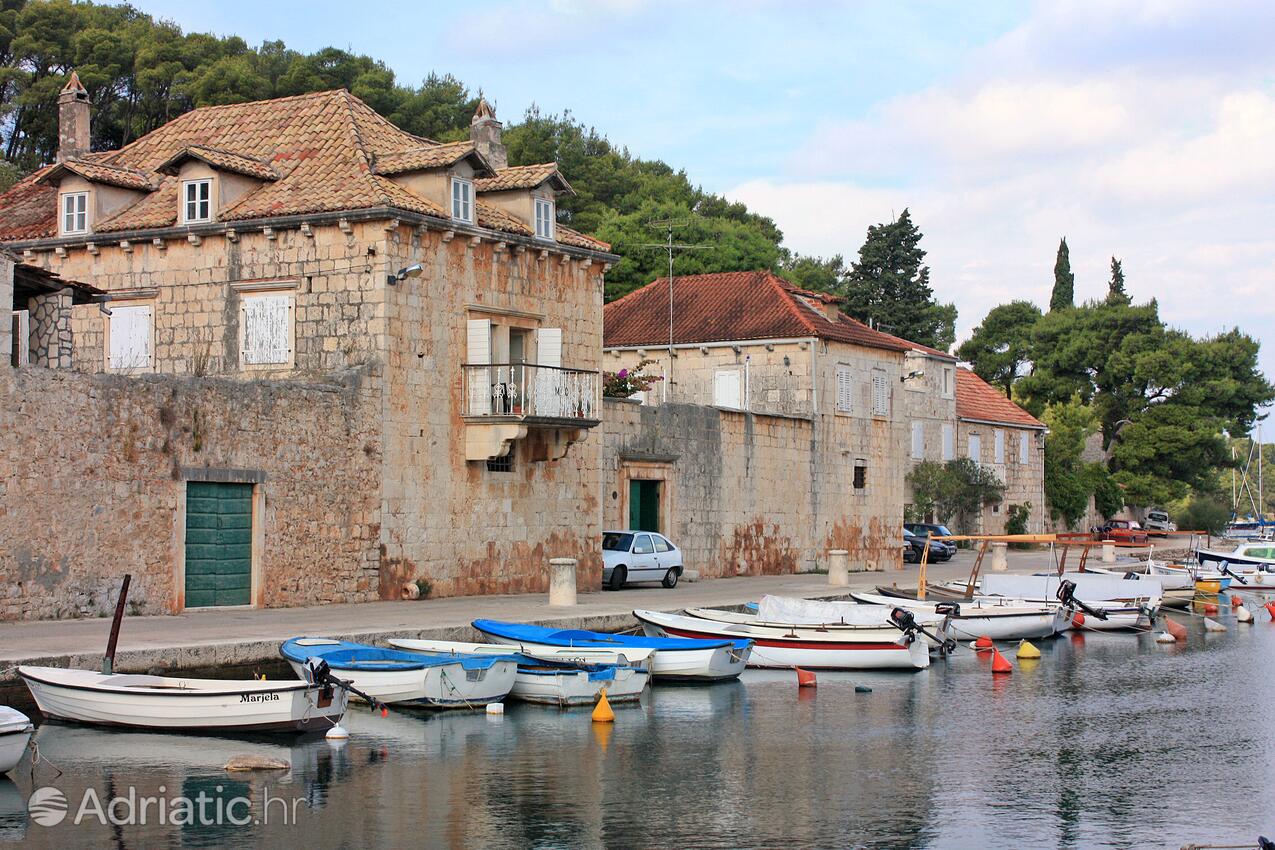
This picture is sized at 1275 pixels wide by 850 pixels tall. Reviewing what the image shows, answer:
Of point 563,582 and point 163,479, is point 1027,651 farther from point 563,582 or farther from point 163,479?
point 163,479

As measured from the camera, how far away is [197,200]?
28.0 m

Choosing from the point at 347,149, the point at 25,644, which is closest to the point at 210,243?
the point at 347,149

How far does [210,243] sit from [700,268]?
3339 cm

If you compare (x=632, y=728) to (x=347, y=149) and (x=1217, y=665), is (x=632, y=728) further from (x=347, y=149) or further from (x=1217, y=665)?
(x=347, y=149)

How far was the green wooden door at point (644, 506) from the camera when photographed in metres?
35.4

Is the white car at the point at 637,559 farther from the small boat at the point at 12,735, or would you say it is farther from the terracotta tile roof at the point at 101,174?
the small boat at the point at 12,735

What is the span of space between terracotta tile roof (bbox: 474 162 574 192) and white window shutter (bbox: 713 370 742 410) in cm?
1321

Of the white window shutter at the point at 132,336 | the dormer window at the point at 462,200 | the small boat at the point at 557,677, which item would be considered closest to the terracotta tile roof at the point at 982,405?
the dormer window at the point at 462,200

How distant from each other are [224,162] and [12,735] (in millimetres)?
16655

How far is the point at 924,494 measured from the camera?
54.1m

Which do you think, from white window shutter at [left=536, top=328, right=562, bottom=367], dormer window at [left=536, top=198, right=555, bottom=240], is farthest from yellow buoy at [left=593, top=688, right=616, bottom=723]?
dormer window at [left=536, top=198, right=555, bottom=240]

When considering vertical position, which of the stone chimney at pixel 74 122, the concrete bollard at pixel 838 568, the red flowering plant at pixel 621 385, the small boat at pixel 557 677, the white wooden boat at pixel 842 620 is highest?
the stone chimney at pixel 74 122

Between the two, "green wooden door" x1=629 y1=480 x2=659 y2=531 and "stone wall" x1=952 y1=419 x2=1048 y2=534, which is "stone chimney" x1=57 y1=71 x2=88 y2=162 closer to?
"green wooden door" x1=629 y1=480 x2=659 y2=531

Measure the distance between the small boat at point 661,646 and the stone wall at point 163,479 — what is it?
4.76 metres
